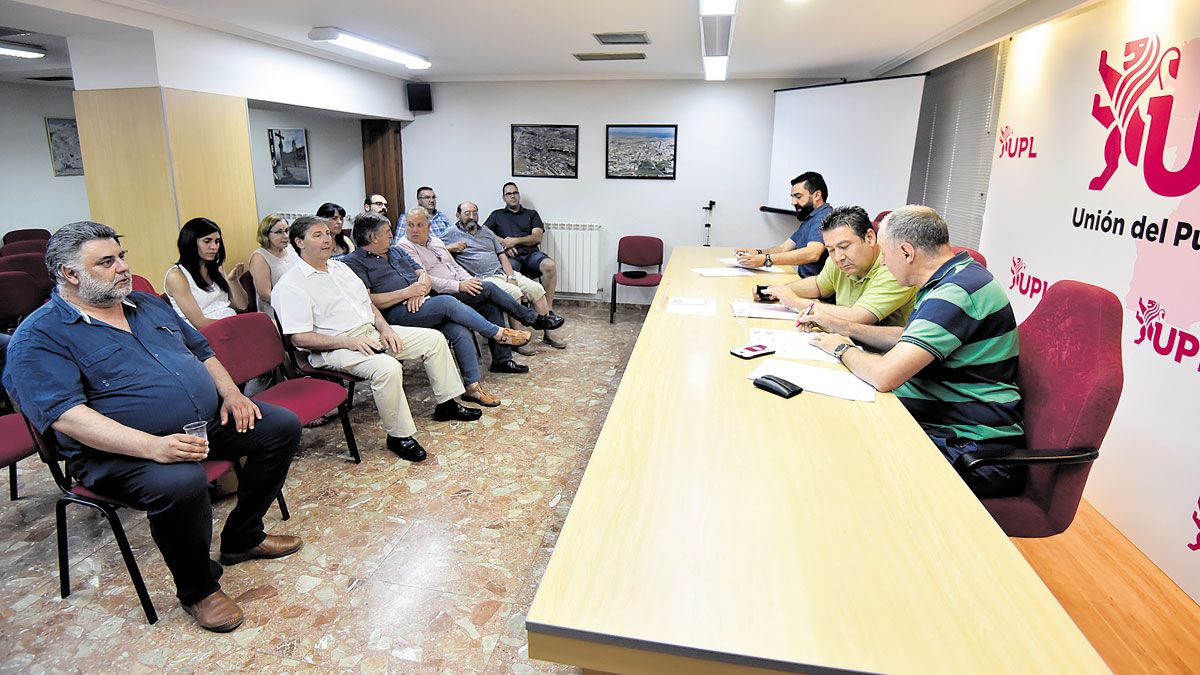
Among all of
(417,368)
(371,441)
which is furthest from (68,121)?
(371,441)

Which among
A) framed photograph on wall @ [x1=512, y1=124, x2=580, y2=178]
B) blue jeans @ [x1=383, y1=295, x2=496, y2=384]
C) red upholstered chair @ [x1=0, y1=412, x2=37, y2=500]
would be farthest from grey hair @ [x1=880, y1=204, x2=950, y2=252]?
framed photograph on wall @ [x1=512, y1=124, x2=580, y2=178]

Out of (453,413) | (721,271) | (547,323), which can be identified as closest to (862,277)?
(721,271)

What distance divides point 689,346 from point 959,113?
3512 mm

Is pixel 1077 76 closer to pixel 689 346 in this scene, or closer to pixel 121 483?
pixel 689 346

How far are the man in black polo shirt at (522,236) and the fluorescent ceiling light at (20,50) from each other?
381 centimetres

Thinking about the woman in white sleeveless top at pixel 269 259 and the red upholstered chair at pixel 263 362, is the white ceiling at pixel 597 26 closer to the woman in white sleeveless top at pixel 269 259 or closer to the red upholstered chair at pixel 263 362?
the woman in white sleeveless top at pixel 269 259

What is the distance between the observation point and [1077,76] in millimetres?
2998

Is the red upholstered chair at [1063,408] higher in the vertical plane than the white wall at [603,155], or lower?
lower

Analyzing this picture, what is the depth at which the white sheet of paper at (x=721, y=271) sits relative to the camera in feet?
13.8

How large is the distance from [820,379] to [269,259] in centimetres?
350

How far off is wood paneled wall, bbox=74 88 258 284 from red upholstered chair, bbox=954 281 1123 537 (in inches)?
180

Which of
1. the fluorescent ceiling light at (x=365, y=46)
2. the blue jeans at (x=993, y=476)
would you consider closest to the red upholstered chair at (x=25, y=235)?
the fluorescent ceiling light at (x=365, y=46)

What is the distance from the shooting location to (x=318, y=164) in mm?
7207

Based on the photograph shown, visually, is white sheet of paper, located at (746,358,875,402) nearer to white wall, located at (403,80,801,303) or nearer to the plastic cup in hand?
the plastic cup in hand
